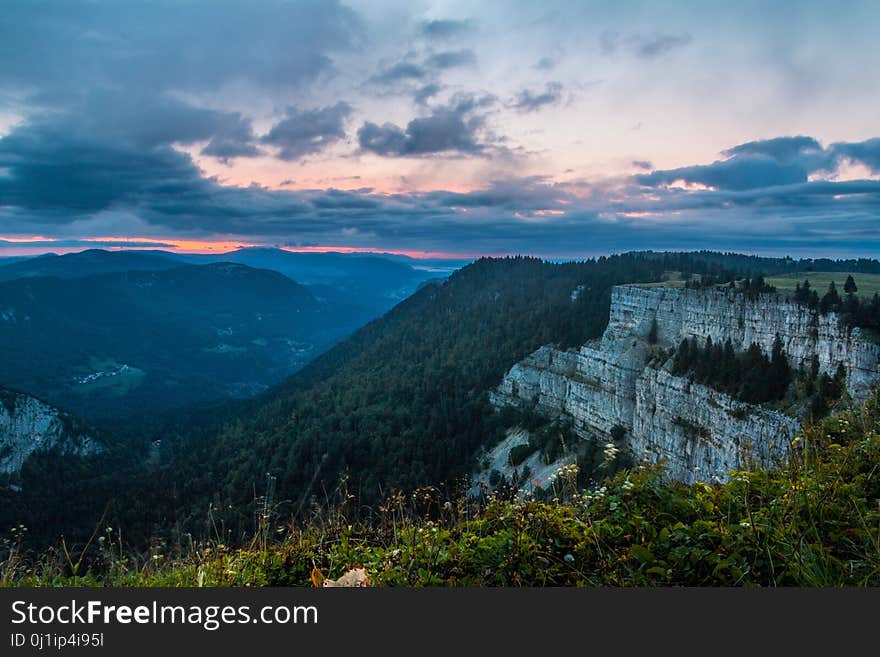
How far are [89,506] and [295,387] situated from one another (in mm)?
87519

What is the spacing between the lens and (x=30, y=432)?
13025 centimetres

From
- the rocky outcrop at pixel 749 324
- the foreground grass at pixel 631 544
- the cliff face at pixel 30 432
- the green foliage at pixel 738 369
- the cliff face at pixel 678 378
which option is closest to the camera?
the foreground grass at pixel 631 544

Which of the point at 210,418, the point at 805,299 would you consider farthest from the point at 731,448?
the point at 210,418

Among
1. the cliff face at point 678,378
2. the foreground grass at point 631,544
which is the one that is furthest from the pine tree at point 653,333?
the foreground grass at point 631,544

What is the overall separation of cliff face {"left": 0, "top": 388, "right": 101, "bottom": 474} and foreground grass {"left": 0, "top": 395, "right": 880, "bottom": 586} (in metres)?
158

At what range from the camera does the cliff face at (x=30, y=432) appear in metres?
123

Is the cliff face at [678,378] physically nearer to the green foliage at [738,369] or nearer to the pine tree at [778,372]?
the pine tree at [778,372]

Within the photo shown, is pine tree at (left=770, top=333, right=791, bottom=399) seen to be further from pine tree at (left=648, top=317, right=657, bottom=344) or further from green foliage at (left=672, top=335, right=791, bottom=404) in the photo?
pine tree at (left=648, top=317, right=657, bottom=344)

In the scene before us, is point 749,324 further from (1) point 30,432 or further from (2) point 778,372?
(1) point 30,432

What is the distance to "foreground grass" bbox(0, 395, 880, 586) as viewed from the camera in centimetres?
415

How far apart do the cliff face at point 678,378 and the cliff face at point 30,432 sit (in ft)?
420

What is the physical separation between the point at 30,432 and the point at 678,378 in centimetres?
15991

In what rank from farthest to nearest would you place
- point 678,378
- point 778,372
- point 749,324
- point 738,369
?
point 678,378
point 749,324
point 738,369
point 778,372

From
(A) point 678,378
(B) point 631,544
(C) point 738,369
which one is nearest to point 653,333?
(A) point 678,378
